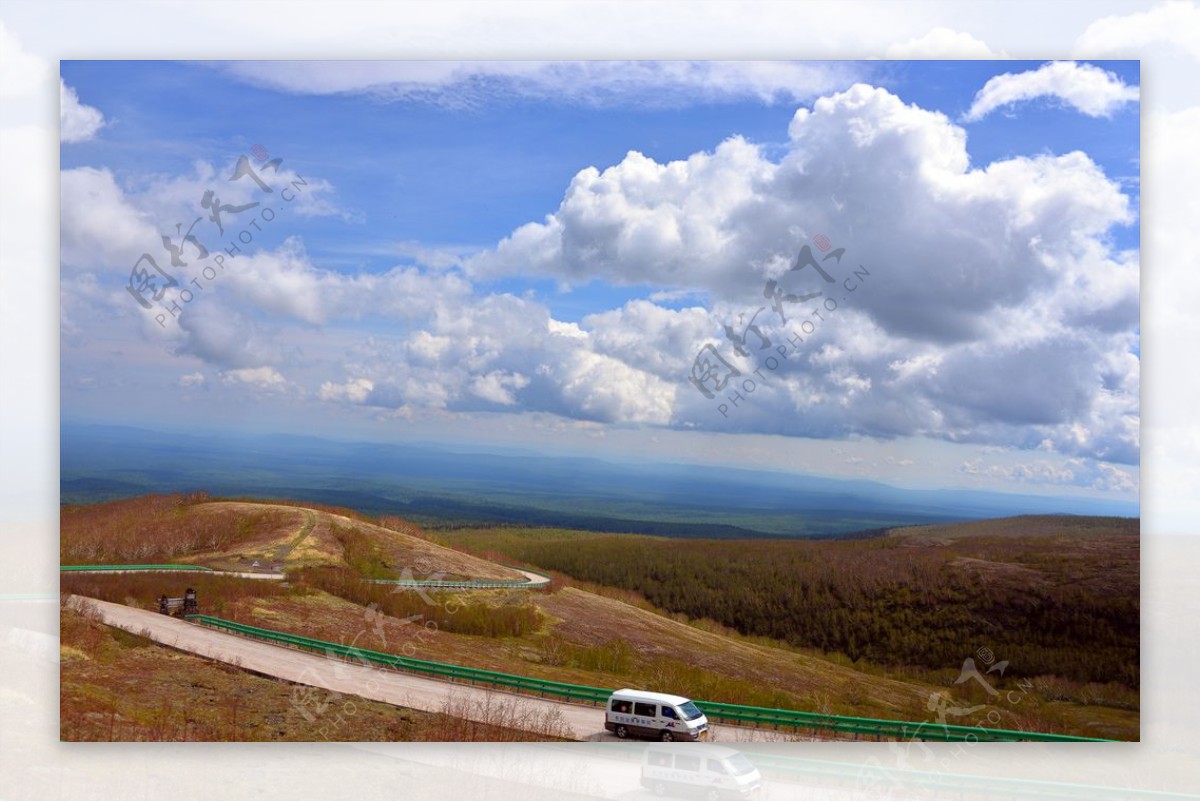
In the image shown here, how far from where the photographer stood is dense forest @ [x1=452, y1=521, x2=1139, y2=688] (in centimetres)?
1402

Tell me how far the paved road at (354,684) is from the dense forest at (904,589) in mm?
2692

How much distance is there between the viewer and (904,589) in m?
14.8

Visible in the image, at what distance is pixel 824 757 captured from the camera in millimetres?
12562

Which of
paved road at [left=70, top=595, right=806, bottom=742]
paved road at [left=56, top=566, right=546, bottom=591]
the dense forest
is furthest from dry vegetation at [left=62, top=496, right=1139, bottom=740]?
→ paved road at [left=70, top=595, right=806, bottom=742]

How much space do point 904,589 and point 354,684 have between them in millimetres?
9078

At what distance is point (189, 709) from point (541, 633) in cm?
521

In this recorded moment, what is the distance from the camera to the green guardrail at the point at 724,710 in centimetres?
1270

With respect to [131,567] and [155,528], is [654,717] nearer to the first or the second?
[131,567]

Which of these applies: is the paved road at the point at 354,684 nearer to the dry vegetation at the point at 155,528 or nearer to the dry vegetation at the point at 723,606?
the dry vegetation at the point at 723,606

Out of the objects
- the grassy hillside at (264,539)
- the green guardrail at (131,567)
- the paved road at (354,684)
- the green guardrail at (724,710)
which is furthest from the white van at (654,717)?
the green guardrail at (131,567)

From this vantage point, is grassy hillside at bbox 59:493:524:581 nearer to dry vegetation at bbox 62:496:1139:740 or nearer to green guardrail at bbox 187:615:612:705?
dry vegetation at bbox 62:496:1139:740

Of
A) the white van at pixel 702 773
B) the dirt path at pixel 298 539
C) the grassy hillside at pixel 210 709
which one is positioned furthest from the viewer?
the dirt path at pixel 298 539

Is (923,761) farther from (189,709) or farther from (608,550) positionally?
(189,709)

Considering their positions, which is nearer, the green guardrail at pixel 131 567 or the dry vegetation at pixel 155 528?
the green guardrail at pixel 131 567
